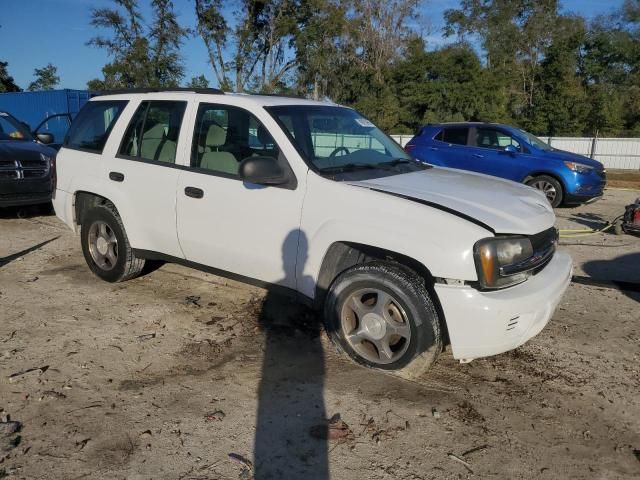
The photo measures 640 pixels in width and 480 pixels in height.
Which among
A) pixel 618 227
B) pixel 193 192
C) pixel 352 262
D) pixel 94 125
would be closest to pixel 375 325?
pixel 352 262

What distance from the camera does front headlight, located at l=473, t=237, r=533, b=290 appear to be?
10.0 ft

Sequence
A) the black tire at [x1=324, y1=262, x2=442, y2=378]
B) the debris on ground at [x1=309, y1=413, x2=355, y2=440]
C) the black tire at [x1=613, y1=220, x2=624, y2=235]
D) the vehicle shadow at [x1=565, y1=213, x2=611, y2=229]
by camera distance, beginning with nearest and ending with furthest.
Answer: the debris on ground at [x1=309, y1=413, x2=355, y2=440]
the black tire at [x1=324, y1=262, x2=442, y2=378]
the black tire at [x1=613, y1=220, x2=624, y2=235]
the vehicle shadow at [x1=565, y1=213, x2=611, y2=229]

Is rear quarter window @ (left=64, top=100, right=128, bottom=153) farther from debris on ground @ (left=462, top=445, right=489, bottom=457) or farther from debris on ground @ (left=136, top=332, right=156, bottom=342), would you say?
debris on ground @ (left=462, top=445, right=489, bottom=457)

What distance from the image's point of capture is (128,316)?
4.56 m

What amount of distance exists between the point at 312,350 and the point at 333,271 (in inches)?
27.1

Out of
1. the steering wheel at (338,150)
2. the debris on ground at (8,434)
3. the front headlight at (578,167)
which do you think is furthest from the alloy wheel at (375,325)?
the front headlight at (578,167)

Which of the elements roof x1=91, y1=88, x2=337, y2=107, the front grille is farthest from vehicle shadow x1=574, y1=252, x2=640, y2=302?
the front grille

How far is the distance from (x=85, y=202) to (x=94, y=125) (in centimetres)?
75

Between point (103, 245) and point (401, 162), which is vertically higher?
point (401, 162)

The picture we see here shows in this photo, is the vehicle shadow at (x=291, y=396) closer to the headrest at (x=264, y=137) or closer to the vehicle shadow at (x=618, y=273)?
the headrest at (x=264, y=137)

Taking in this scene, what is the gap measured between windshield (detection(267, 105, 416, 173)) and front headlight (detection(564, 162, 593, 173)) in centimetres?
693

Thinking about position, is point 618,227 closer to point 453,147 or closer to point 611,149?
point 453,147

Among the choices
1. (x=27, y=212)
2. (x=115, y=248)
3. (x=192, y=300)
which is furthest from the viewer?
(x=27, y=212)

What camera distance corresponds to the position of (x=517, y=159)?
10680mm
